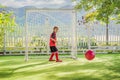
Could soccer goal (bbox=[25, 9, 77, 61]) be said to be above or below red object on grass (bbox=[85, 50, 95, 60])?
above

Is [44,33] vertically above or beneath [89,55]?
above

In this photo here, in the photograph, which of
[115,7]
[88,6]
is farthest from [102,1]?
[88,6]

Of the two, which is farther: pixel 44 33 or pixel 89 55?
pixel 44 33

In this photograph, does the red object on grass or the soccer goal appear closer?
the red object on grass

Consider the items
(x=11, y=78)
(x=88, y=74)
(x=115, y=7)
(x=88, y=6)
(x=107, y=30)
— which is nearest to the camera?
(x=11, y=78)

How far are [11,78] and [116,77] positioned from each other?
2833 mm

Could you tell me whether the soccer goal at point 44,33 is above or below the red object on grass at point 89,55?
above

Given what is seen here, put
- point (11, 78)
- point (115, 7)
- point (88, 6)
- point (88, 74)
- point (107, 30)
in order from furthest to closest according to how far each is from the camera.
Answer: point (107, 30), point (88, 6), point (115, 7), point (88, 74), point (11, 78)

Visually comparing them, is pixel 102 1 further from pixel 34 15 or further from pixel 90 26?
pixel 90 26

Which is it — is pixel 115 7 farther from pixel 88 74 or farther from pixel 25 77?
pixel 25 77

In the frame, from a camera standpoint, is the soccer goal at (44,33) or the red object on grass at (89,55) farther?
the soccer goal at (44,33)

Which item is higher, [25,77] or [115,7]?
[115,7]

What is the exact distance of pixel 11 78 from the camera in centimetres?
1022

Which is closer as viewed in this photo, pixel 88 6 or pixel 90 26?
pixel 88 6
